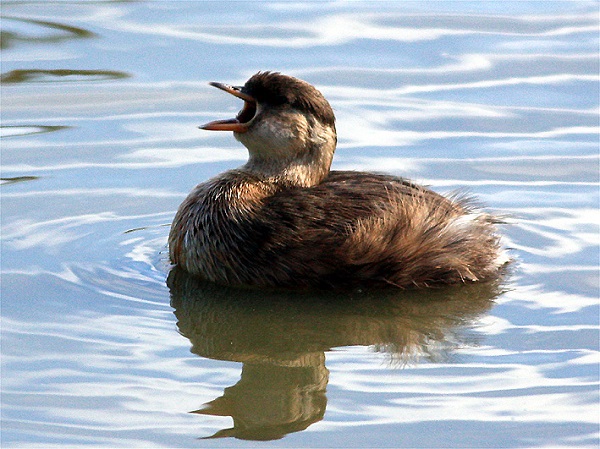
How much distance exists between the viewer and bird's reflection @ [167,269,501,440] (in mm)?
6367

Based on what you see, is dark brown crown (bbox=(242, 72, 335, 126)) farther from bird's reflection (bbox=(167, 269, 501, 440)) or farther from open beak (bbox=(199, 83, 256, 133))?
bird's reflection (bbox=(167, 269, 501, 440))

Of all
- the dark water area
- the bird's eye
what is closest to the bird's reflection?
the dark water area

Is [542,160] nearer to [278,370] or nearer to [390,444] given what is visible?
[278,370]

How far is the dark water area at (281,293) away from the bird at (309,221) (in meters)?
0.13

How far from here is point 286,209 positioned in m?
7.64

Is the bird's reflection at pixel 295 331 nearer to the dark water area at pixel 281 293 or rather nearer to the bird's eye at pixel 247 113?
the dark water area at pixel 281 293

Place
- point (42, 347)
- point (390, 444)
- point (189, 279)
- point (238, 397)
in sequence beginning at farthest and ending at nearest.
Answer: point (189, 279) → point (42, 347) → point (238, 397) → point (390, 444)

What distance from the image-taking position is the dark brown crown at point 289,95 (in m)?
7.95

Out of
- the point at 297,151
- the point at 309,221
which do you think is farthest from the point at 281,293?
the point at 297,151

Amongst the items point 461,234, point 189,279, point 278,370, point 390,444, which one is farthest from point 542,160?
point 390,444

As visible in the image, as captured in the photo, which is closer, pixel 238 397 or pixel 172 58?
pixel 238 397

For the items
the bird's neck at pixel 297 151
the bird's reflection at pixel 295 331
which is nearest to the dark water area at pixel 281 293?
the bird's reflection at pixel 295 331

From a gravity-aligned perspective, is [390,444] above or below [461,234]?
below

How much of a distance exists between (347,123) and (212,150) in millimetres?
1117
